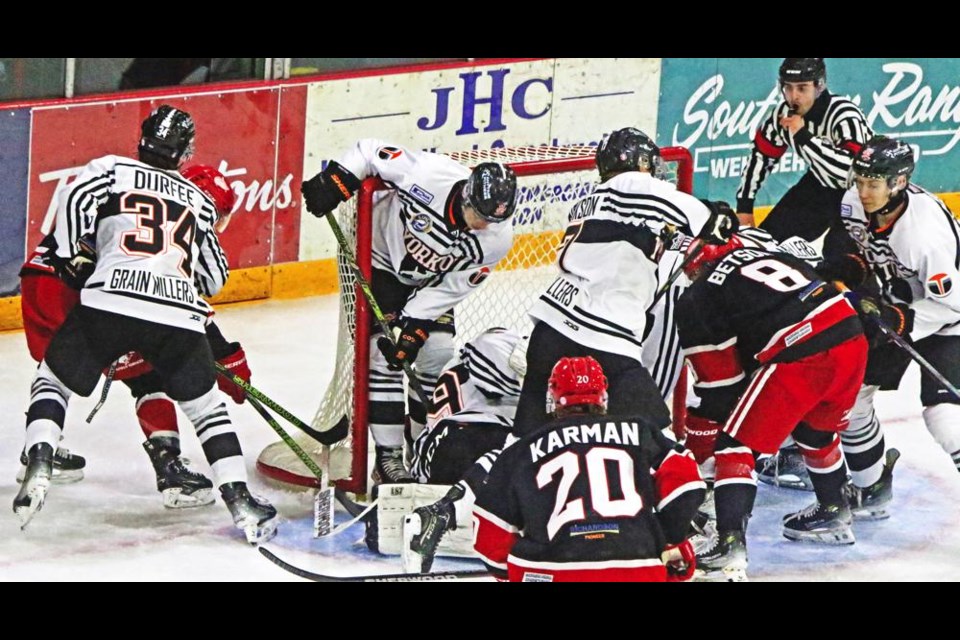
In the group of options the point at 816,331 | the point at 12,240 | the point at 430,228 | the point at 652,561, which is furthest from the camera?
the point at 12,240

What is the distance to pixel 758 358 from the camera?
18.5 feet

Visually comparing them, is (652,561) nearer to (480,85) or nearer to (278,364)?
(278,364)

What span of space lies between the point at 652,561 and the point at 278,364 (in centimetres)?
315

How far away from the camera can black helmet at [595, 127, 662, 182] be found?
18.4 feet

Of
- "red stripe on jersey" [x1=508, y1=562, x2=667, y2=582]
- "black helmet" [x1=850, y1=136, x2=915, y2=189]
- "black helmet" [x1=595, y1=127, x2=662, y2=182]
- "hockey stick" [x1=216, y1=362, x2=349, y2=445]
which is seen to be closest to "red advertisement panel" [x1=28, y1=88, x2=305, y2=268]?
"hockey stick" [x1=216, y1=362, x2=349, y2=445]

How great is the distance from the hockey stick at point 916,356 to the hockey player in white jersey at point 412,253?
114 centimetres

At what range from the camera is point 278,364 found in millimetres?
7410

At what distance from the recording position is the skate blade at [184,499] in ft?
19.6

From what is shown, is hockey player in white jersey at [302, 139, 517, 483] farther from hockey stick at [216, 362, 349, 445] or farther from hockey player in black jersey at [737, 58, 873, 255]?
hockey player in black jersey at [737, 58, 873, 255]

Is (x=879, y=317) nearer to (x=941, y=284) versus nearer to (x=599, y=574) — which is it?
(x=941, y=284)

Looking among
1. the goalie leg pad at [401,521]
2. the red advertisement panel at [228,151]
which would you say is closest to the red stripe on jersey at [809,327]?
the goalie leg pad at [401,521]

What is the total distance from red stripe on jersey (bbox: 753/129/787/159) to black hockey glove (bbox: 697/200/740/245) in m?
1.70

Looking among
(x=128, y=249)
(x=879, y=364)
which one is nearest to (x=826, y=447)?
(x=879, y=364)

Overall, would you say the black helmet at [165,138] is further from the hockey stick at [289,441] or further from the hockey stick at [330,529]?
the hockey stick at [330,529]
